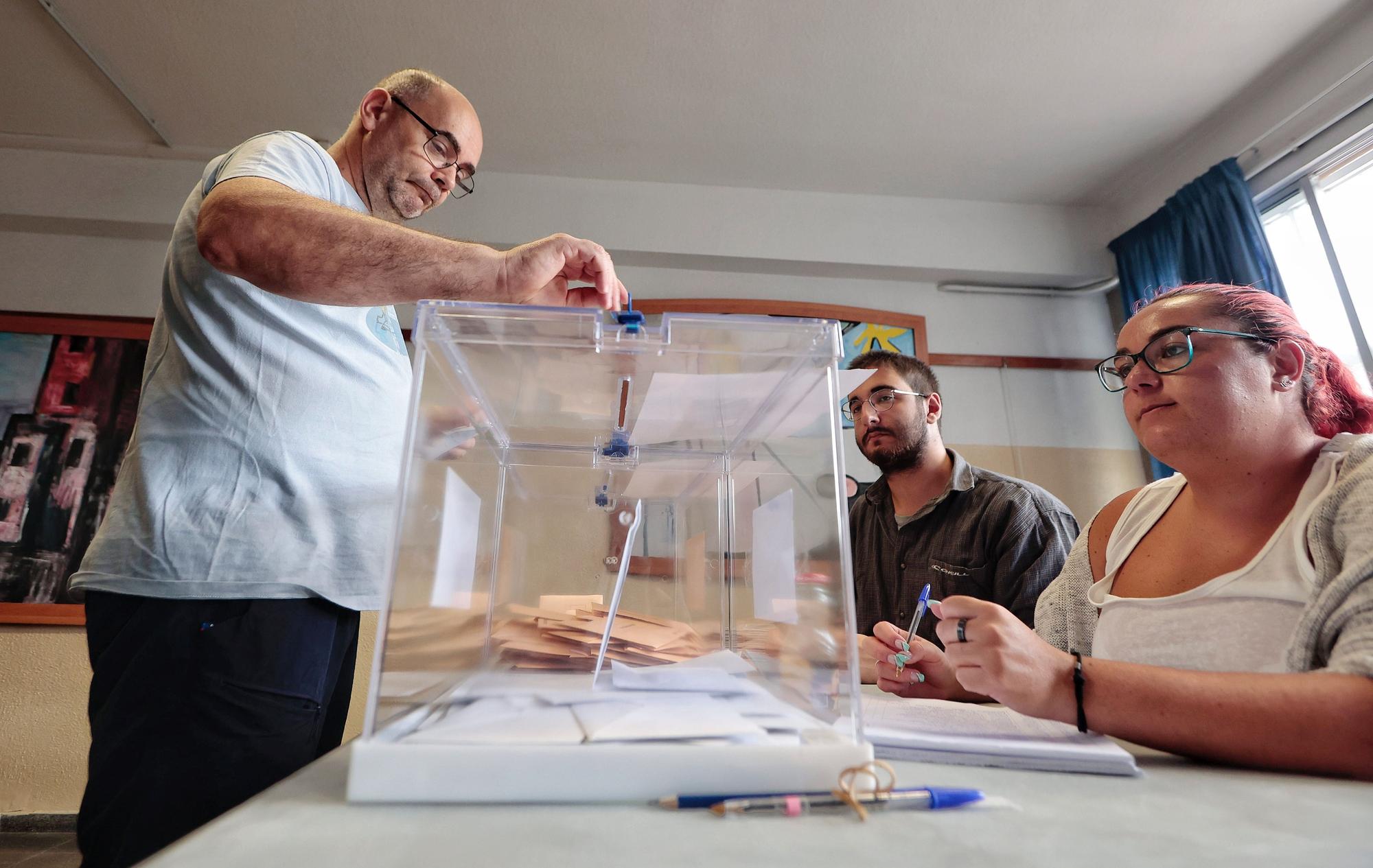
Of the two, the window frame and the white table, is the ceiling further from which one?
the white table

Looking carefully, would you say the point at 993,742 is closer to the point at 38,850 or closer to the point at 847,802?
the point at 847,802

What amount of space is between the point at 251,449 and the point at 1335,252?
2958mm

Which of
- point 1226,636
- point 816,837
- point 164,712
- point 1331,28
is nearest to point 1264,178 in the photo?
point 1331,28

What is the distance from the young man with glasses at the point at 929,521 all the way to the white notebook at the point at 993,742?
110 cm

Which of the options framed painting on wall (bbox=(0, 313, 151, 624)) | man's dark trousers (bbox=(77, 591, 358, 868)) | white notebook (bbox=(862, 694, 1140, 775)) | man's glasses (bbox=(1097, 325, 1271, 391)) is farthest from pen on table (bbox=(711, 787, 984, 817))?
framed painting on wall (bbox=(0, 313, 151, 624))

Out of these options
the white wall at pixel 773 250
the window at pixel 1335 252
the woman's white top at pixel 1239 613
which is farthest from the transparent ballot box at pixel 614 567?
the window at pixel 1335 252

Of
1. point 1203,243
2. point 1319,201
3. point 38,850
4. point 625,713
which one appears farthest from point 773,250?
point 38,850

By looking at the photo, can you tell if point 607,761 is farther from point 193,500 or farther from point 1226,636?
point 1226,636

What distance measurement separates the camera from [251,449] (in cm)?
84

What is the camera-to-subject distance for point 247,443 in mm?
836

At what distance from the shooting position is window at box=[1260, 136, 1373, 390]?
7.00ft

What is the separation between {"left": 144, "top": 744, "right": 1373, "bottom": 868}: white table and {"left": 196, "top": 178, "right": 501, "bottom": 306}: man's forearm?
1.46ft

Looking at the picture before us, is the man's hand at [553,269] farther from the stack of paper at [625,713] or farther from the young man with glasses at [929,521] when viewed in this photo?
the young man with glasses at [929,521]

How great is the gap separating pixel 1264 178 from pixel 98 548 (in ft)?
10.7
